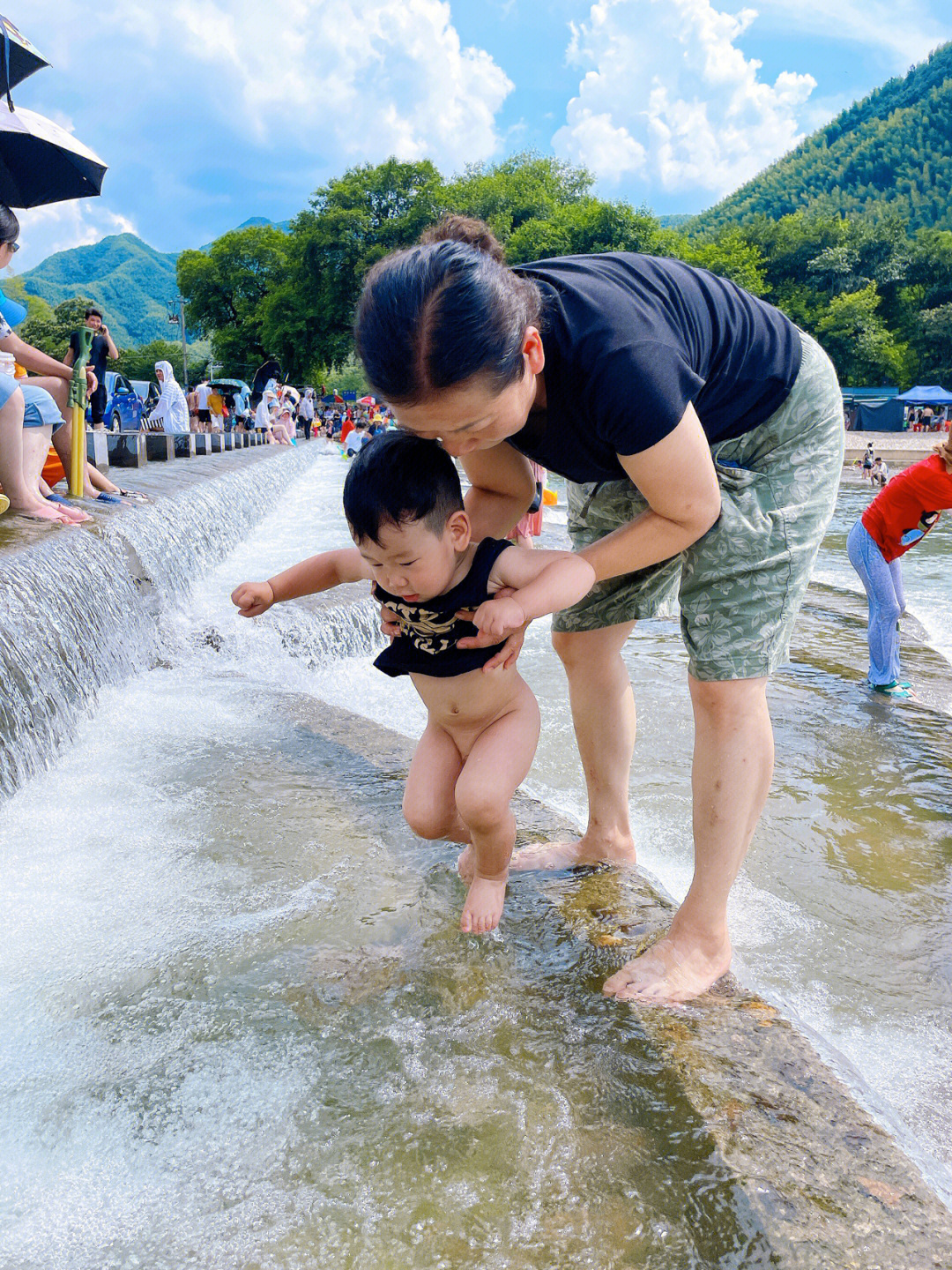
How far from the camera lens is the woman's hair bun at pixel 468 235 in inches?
68.9

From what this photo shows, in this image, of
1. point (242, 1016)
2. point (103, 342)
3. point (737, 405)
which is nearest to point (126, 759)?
point (242, 1016)

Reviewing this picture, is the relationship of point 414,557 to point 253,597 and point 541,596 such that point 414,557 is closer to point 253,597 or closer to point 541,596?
point 541,596

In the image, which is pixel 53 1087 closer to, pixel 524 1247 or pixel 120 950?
pixel 120 950

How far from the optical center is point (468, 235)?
1794mm

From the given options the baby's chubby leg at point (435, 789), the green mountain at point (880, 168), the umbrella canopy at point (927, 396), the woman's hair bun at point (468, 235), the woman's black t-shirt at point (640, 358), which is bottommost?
the baby's chubby leg at point (435, 789)

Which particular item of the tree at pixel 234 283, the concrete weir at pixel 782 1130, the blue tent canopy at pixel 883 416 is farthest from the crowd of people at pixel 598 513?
the tree at pixel 234 283

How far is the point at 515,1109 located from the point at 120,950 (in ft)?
3.13

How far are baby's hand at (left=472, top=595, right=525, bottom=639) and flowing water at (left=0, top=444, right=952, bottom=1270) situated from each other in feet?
2.38

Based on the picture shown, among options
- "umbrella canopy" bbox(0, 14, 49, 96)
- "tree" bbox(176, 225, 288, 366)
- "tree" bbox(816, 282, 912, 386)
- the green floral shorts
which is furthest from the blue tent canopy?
the green floral shorts

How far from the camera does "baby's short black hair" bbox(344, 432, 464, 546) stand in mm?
1836

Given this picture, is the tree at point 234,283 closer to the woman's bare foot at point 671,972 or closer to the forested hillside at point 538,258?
the forested hillside at point 538,258

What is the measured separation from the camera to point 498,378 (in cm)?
154

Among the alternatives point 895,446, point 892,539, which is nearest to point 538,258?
point 895,446

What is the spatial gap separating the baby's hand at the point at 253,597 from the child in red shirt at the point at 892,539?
3.77 meters
